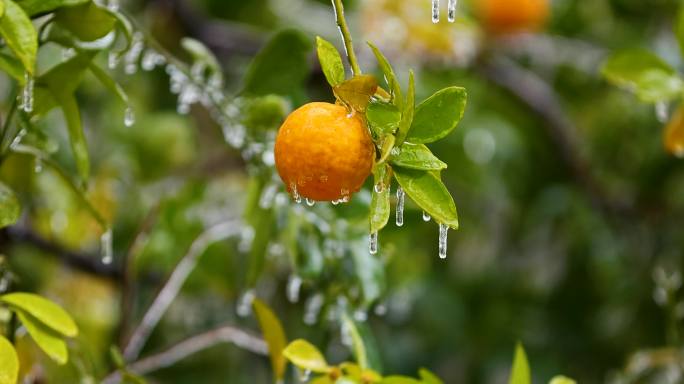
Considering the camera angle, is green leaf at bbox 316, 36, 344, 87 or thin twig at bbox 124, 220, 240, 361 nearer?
green leaf at bbox 316, 36, 344, 87

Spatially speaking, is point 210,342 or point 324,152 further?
point 210,342

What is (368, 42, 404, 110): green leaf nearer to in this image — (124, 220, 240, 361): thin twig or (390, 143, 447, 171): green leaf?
(390, 143, 447, 171): green leaf

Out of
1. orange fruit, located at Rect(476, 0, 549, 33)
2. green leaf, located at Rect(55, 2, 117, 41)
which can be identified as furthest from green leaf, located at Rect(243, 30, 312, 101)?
orange fruit, located at Rect(476, 0, 549, 33)

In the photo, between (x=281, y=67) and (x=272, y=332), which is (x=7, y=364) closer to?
(x=272, y=332)

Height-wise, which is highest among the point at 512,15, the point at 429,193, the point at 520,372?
the point at 429,193

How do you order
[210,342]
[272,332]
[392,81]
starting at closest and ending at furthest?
[392,81] < [272,332] < [210,342]

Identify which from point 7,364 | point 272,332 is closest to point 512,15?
point 272,332

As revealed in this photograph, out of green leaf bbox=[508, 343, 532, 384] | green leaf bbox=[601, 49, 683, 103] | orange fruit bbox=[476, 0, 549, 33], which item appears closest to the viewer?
green leaf bbox=[508, 343, 532, 384]
